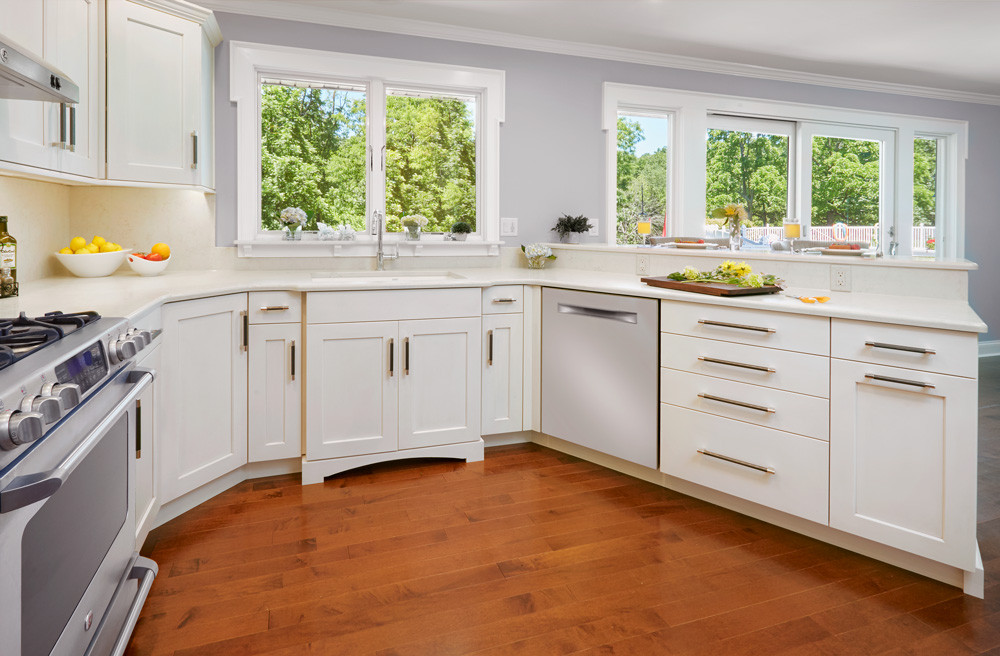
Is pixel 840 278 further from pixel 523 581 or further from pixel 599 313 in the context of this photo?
pixel 523 581

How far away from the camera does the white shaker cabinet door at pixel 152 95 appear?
271 centimetres

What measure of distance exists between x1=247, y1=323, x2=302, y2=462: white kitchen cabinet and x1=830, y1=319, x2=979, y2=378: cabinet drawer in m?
2.20

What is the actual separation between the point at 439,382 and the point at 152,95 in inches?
71.8

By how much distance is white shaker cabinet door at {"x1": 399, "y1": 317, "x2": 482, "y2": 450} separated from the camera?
3066 millimetres

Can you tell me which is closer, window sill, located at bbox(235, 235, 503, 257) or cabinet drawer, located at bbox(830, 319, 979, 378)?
cabinet drawer, located at bbox(830, 319, 979, 378)

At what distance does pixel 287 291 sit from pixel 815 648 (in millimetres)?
2364

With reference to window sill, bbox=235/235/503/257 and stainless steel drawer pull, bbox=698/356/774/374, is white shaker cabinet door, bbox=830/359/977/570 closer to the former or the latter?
stainless steel drawer pull, bbox=698/356/774/374

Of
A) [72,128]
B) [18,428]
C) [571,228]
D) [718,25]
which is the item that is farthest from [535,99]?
[18,428]

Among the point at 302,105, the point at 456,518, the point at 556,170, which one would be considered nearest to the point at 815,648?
the point at 456,518

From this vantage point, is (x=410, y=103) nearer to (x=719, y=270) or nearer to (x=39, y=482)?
(x=719, y=270)

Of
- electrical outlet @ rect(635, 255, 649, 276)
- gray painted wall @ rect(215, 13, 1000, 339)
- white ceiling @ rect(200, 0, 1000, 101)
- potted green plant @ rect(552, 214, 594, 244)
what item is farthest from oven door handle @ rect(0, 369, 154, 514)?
potted green plant @ rect(552, 214, 594, 244)

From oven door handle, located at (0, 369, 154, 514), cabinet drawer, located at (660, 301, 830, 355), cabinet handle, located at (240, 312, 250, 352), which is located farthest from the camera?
cabinet handle, located at (240, 312, 250, 352)

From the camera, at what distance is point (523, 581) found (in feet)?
6.79

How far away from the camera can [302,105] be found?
365 centimetres
